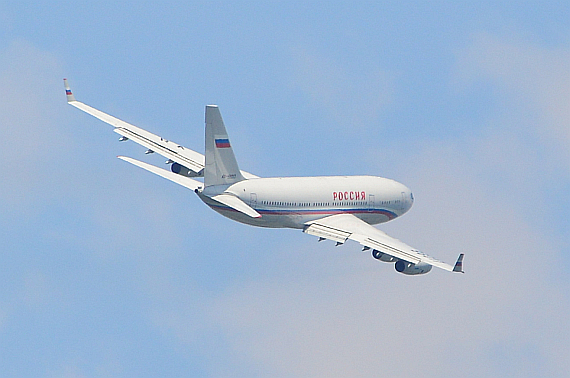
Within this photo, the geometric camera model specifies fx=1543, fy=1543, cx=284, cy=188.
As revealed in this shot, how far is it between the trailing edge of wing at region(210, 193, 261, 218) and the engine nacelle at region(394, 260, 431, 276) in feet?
36.5

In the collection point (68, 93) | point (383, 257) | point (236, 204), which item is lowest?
point (383, 257)

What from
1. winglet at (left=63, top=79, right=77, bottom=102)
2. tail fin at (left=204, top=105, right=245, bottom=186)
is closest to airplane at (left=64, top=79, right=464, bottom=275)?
tail fin at (left=204, top=105, right=245, bottom=186)

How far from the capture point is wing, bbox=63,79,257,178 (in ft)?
413

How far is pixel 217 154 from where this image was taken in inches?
4574

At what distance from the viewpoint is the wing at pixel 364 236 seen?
111 meters

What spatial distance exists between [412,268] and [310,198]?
482 inches

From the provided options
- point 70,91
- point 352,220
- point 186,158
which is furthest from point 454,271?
point 70,91

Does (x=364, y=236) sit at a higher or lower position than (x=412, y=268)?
higher

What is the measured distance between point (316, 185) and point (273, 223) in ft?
15.6

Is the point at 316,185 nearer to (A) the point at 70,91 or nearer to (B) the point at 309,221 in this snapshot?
(B) the point at 309,221

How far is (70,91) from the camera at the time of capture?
130 meters

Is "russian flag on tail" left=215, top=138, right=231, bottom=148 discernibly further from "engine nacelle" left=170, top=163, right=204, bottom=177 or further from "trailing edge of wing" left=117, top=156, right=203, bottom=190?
"engine nacelle" left=170, top=163, right=204, bottom=177

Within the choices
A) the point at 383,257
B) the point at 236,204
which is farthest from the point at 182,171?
the point at 383,257

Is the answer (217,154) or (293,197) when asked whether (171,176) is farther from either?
(293,197)
